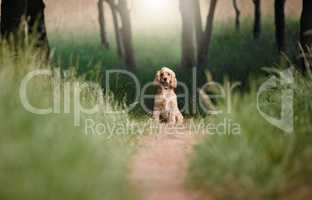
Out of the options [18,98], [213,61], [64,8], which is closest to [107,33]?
[64,8]

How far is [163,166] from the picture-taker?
22.6ft

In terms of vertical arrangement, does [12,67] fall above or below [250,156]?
above

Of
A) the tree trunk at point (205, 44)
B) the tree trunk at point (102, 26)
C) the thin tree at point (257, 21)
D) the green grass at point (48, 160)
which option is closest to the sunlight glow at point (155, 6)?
the tree trunk at point (102, 26)

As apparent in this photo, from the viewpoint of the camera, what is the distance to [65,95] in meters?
7.35

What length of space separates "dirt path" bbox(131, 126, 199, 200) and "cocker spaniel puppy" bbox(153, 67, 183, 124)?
1100 mm

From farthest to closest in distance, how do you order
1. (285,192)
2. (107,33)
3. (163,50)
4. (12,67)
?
(107,33) < (163,50) < (12,67) < (285,192)

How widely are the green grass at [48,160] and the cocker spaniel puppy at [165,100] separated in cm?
472

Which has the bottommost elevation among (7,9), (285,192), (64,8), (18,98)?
(285,192)

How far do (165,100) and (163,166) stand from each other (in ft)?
13.1

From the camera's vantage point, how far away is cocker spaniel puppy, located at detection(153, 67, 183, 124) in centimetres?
1077

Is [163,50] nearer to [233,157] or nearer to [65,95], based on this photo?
[65,95]

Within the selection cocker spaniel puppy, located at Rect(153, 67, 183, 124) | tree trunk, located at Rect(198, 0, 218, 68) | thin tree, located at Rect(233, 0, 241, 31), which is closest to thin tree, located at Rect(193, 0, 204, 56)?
tree trunk, located at Rect(198, 0, 218, 68)

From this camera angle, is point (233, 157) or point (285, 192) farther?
point (233, 157)

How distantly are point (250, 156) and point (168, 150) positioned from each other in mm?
2431
